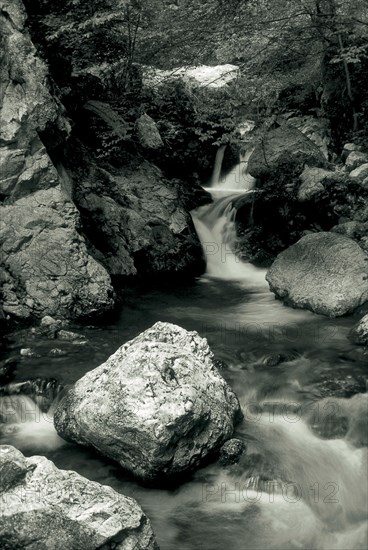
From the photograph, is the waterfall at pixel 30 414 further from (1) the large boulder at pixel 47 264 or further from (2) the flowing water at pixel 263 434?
(1) the large boulder at pixel 47 264

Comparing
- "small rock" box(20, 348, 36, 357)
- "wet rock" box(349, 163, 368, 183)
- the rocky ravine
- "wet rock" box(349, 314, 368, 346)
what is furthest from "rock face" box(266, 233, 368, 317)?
"small rock" box(20, 348, 36, 357)

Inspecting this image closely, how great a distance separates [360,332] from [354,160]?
16.6ft

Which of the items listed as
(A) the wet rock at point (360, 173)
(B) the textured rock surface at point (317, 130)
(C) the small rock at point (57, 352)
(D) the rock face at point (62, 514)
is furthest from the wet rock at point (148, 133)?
(D) the rock face at point (62, 514)

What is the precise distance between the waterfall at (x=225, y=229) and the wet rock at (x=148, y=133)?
1.76 m

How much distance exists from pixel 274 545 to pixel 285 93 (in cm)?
1179

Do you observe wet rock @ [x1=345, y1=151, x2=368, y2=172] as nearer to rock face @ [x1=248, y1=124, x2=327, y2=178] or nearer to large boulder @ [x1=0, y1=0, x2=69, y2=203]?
rock face @ [x1=248, y1=124, x2=327, y2=178]

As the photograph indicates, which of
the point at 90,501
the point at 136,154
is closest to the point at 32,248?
the point at 136,154

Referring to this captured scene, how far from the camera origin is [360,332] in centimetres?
800

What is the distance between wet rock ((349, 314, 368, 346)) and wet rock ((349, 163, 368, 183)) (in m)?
4.05

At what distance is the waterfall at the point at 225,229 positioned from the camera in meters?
11.8

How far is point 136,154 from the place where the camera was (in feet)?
42.0

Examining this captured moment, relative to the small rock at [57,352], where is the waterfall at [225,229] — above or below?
above

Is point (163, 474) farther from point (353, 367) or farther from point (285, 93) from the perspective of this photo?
point (285, 93)

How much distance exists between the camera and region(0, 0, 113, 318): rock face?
9273 mm
